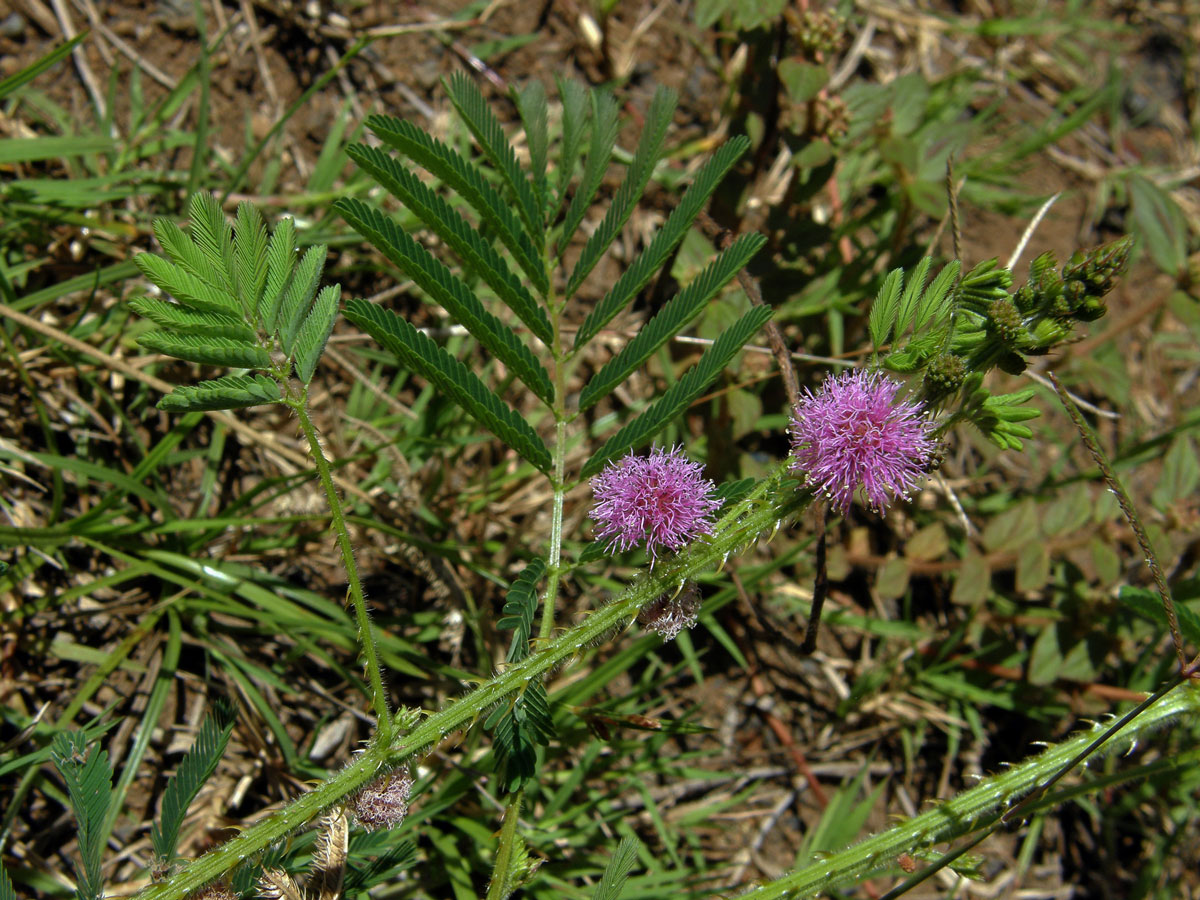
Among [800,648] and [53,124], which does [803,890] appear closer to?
[800,648]

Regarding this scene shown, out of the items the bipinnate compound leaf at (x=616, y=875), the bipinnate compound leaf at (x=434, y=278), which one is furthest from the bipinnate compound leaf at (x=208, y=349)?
the bipinnate compound leaf at (x=616, y=875)

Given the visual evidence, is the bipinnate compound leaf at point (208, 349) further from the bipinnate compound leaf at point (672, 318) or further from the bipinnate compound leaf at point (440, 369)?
the bipinnate compound leaf at point (672, 318)

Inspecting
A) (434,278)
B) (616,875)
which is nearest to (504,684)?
(616,875)

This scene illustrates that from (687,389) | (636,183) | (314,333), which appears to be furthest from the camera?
(636,183)

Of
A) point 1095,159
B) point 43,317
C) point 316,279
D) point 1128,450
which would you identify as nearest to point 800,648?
point 316,279

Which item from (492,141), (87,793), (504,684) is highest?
(492,141)

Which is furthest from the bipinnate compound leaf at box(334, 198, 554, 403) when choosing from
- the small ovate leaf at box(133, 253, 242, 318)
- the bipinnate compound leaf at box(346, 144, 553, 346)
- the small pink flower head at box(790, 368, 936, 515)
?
the small pink flower head at box(790, 368, 936, 515)

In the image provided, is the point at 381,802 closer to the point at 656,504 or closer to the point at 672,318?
the point at 656,504
